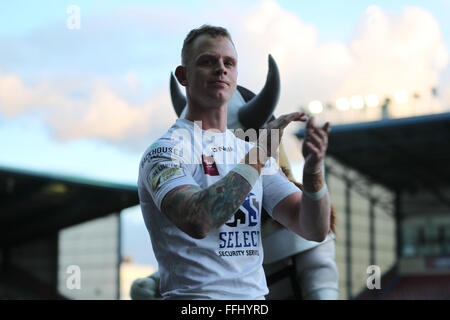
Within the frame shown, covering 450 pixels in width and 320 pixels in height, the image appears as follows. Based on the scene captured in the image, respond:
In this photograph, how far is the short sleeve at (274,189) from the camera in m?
2.20

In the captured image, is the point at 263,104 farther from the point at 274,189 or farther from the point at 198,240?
the point at 198,240

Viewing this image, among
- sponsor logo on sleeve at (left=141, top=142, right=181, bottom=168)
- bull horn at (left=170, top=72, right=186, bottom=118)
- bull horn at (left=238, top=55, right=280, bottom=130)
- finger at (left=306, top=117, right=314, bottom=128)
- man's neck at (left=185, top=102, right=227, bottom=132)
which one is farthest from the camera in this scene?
bull horn at (left=170, top=72, right=186, bottom=118)

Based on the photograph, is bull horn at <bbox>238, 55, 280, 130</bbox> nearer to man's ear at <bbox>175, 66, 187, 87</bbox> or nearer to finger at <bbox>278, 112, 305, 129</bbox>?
man's ear at <bbox>175, 66, 187, 87</bbox>

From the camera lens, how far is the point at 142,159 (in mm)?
2064

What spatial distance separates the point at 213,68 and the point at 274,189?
18.5 inches

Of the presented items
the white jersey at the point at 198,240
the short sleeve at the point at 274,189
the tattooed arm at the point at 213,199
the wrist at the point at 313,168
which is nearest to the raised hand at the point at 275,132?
the tattooed arm at the point at 213,199

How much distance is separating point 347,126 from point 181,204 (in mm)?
25058

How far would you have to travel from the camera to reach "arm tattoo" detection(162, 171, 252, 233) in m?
1.80

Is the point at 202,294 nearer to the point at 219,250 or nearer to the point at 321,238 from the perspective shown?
the point at 219,250

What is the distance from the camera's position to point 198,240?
1.97 meters

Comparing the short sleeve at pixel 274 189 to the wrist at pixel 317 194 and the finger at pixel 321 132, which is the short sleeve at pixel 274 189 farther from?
the finger at pixel 321 132

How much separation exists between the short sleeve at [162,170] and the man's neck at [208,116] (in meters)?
0.16

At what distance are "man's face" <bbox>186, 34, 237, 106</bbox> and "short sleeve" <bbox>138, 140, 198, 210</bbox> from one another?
0.19m

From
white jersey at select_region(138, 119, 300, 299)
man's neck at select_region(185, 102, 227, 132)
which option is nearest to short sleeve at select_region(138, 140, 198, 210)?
white jersey at select_region(138, 119, 300, 299)
